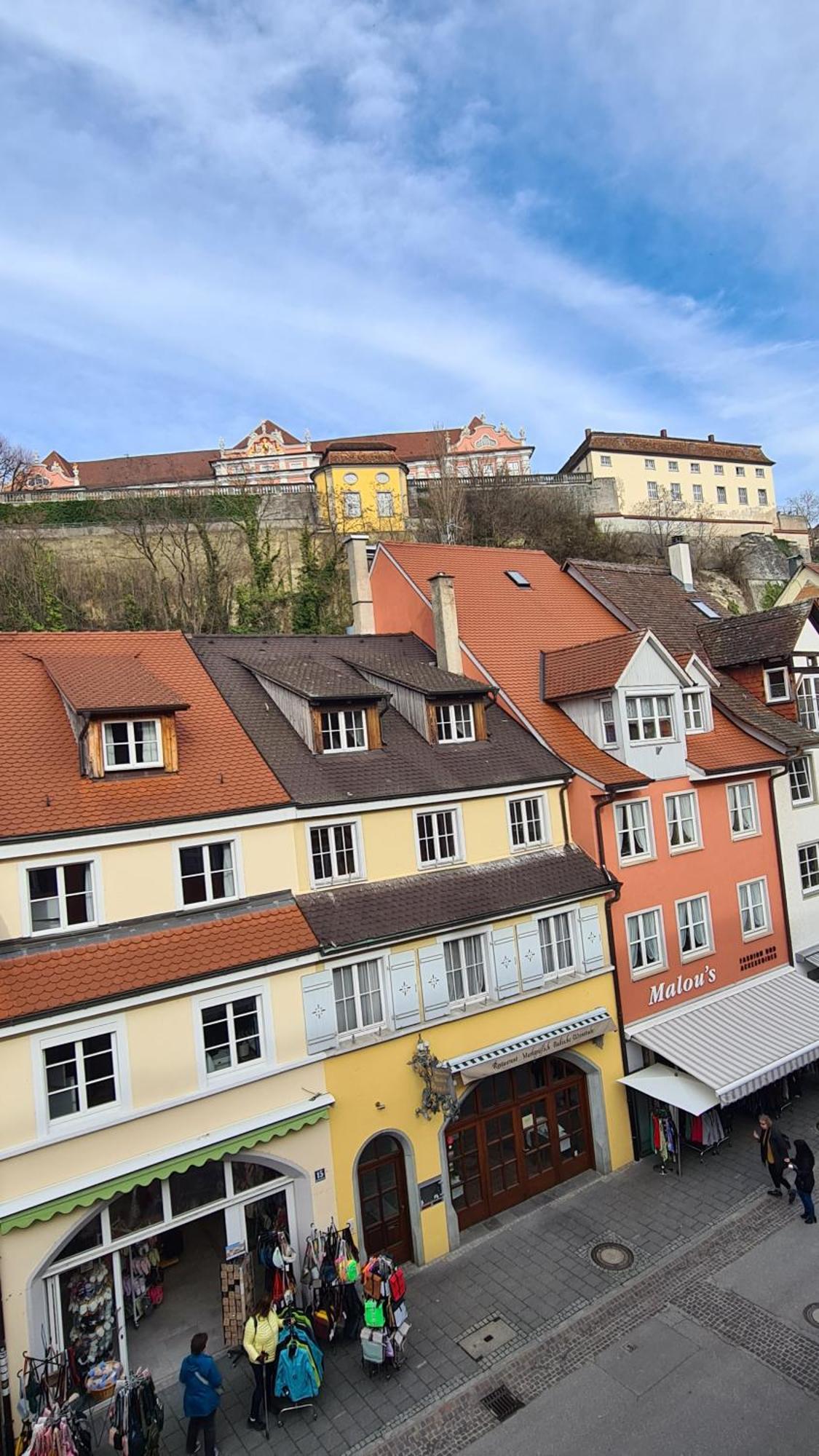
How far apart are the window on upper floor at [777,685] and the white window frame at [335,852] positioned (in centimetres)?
1539

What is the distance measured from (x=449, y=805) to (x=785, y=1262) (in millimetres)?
10065

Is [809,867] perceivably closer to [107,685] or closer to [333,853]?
[333,853]

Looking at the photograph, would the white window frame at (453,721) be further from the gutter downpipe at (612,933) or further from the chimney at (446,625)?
the gutter downpipe at (612,933)

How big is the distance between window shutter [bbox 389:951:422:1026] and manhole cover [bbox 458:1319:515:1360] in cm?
478

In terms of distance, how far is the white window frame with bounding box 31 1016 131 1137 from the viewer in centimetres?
1138

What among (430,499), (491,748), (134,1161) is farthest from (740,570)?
(134,1161)

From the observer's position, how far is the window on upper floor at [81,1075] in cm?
1162

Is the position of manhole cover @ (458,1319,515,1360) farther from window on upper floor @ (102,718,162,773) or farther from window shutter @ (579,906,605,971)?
window on upper floor @ (102,718,162,773)

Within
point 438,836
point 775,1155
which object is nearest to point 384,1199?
point 438,836

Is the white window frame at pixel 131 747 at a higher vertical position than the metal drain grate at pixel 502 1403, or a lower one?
higher

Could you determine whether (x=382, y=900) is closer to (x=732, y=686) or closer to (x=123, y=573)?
(x=732, y=686)

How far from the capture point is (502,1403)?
1167 centimetres

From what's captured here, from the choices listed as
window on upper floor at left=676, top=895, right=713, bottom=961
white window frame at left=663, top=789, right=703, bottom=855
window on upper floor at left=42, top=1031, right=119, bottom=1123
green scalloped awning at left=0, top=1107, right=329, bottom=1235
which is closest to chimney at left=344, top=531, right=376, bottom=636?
white window frame at left=663, top=789, right=703, bottom=855

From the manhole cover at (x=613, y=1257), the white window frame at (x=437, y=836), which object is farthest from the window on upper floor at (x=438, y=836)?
the manhole cover at (x=613, y=1257)
